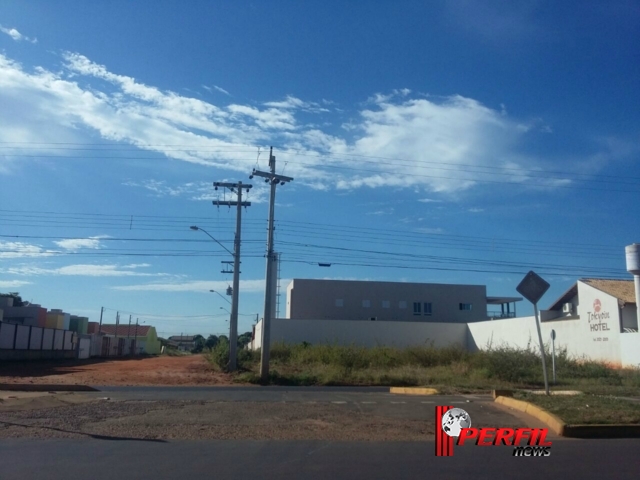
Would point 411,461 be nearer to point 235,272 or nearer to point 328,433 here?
point 328,433

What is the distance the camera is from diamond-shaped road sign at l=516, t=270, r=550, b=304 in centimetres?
1509

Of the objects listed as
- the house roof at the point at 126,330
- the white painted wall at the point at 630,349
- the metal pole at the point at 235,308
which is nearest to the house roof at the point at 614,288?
the white painted wall at the point at 630,349

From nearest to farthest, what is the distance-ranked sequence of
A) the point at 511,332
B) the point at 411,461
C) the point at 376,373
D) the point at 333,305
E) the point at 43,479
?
the point at 43,479 < the point at 411,461 < the point at 376,373 < the point at 511,332 < the point at 333,305

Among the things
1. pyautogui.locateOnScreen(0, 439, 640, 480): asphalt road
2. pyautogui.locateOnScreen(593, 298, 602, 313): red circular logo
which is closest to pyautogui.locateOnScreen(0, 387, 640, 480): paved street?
pyautogui.locateOnScreen(0, 439, 640, 480): asphalt road

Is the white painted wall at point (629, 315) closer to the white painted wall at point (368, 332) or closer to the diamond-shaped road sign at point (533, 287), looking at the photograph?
the white painted wall at point (368, 332)

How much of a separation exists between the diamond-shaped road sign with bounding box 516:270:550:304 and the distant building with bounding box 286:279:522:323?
Answer: 1904 inches

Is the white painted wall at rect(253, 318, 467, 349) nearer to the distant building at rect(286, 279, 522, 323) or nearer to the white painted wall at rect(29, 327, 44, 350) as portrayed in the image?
the distant building at rect(286, 279, 522, 323)

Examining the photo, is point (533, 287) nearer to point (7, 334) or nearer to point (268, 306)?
point (268, 306)

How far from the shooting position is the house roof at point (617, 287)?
34.5 m

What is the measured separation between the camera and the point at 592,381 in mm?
23766

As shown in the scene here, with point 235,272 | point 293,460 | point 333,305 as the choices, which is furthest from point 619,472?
point 333,305

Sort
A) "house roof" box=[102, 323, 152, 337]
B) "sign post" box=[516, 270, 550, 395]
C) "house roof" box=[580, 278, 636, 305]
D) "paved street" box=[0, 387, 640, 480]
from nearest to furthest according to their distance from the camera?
"paved street" box=[0, 387, 640, 480] < "sign post" box=[516, 270, 550, 395] < "house roof" box=[580, 278, 636, 305] < "house roof" box=[102, 323, 152, 337]

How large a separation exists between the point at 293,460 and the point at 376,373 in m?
22.1

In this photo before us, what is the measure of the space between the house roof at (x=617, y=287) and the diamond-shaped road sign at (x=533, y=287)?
21774 millimetres
